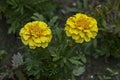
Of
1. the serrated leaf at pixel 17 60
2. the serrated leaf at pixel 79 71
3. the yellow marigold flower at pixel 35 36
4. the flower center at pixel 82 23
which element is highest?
the flower center at pixel 82 23

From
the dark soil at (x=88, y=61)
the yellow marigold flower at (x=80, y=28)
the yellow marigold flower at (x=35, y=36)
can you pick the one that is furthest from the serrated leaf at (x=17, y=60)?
the yellow marigold flower at (x=80, y=28)

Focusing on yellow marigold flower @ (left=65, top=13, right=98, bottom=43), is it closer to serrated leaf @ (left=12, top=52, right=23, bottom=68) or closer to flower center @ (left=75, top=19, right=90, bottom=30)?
flower center @ (left=75, top=19, right=90, bottom=30)

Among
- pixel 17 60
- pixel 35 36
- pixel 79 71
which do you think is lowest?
pixel 79 71

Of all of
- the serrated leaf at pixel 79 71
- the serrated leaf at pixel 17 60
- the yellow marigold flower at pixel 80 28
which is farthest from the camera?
the serrated leaf at pixel 79 71

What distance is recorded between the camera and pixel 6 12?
10.2ft

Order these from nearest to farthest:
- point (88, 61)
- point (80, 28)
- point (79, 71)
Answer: point (80, 28)
point (79, 71)
point (88, 61)

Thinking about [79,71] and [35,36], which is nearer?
[35,36]

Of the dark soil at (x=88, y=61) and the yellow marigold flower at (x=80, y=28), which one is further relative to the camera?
the dark soil at (x=88, y=61)

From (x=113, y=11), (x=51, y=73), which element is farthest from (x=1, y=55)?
(x=113, y=11)

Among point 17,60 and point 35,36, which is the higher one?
point 35,36

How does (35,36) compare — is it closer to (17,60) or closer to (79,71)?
(17,60)

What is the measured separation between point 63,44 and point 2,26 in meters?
0.92

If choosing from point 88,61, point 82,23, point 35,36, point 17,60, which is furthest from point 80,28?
point 88,61

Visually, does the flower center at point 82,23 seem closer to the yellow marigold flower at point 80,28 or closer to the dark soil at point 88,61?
the yellow marigold flower at point 80,28
